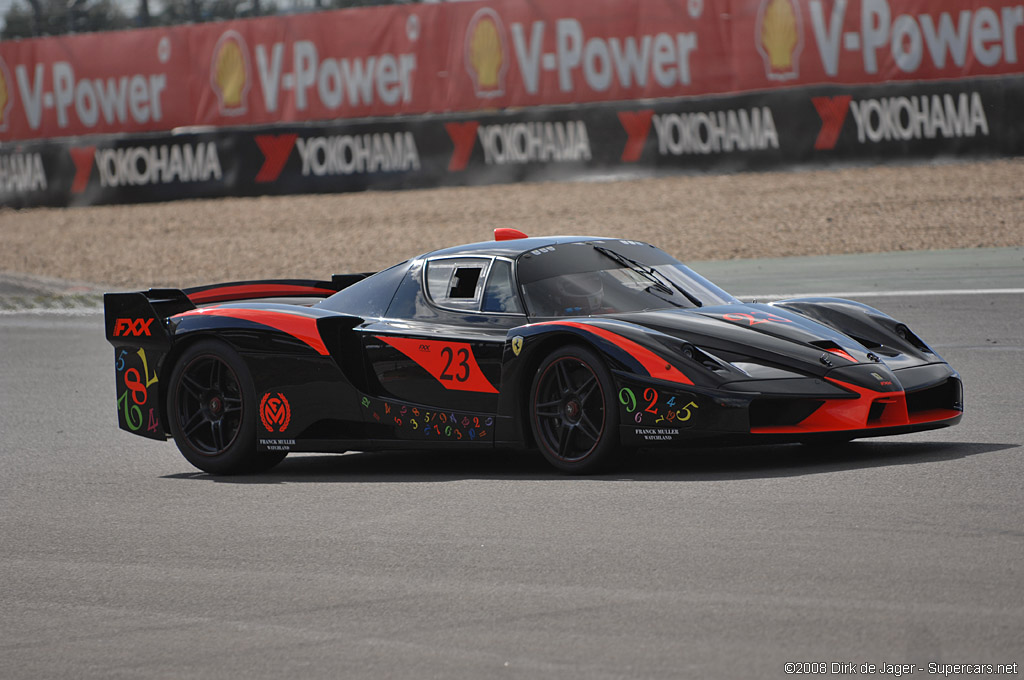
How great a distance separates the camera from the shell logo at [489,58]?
2189cm

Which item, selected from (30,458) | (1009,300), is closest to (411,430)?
(30,458)

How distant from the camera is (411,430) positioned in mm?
7625

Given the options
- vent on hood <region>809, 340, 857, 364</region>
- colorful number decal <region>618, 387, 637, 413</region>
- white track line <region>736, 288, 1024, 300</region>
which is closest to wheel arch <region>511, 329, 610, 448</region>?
colorful number decal <region>618, 387, 637, 413</region>

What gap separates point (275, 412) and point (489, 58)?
14584mm

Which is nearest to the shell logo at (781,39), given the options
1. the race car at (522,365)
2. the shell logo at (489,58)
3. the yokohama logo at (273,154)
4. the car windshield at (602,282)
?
the shell logo at (489,58)

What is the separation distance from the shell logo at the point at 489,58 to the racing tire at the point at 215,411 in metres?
14.1

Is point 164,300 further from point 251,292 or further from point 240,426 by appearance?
point 240,426

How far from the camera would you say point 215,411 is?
324 inches

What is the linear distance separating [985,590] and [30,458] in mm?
5645

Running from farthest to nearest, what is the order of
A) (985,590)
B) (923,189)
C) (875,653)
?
1. (923,189)
2. (985,590)
3. (875,653)

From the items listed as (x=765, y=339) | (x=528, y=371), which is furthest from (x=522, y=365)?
(x=765, y=339)

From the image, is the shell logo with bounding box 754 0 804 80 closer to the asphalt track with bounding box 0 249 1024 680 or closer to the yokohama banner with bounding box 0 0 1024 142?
the yokohama banner with bounding box 0 0 1024 142

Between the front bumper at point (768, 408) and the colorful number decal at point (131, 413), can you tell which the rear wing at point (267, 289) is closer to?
the colorful number decal at point (131, 413)

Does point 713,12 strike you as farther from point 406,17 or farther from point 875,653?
point 875,653
